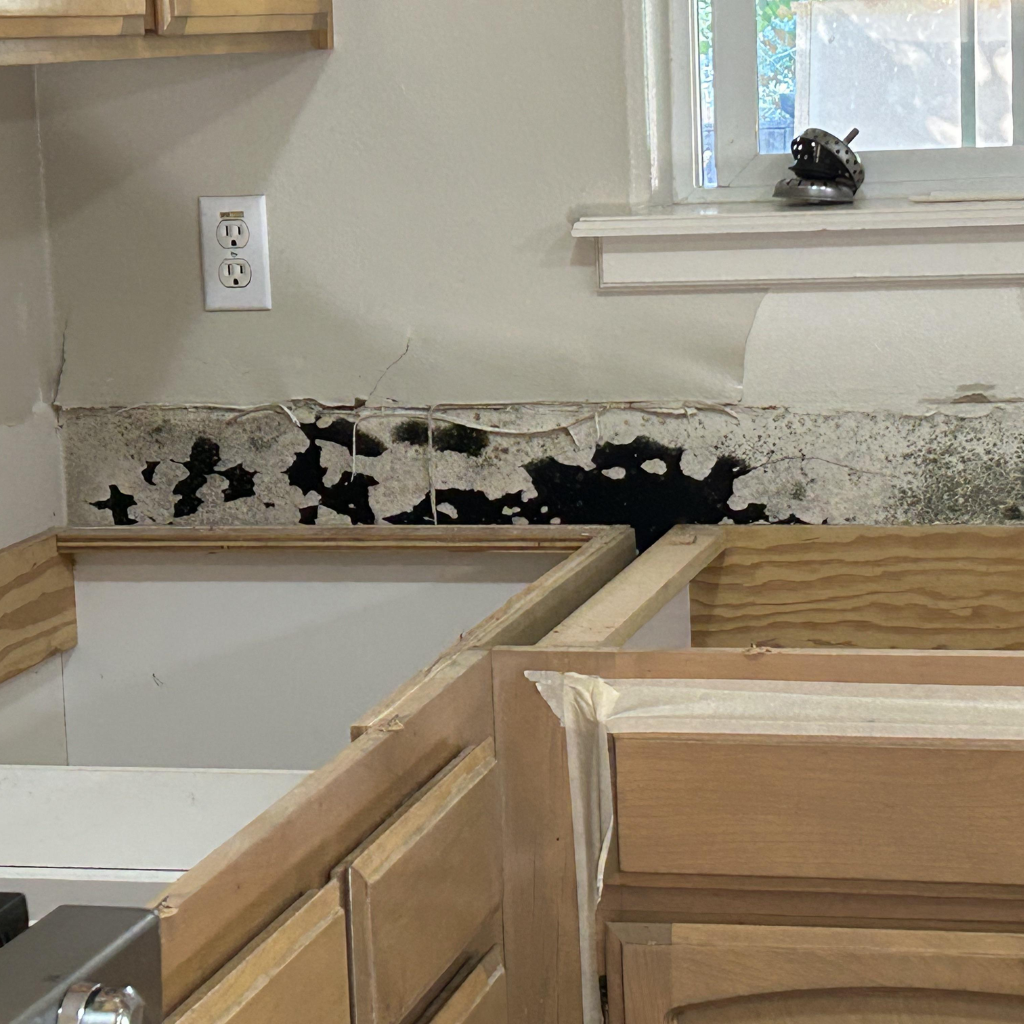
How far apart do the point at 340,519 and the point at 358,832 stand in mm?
754

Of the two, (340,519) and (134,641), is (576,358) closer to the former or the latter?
(340,519)

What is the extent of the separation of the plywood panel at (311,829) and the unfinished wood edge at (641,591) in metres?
0.09

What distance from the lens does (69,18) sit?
1020 millimetres

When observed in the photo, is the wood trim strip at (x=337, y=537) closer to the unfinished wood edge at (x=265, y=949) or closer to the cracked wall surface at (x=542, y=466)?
the cracked wall surface at (x=542, y=466)

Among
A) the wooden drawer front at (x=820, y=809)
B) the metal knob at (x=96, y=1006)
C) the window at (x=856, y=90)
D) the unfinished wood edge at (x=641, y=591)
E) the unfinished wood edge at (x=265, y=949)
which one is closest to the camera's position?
the metal knob at (x=96, y=1006)

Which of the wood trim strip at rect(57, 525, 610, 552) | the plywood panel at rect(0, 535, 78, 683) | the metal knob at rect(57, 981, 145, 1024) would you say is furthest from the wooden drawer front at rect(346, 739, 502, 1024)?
the plywood panel at rect(0, 535, 78, 683)

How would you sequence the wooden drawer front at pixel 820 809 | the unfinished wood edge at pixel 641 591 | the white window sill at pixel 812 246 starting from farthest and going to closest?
the white window sill at pixel 812 246, the unfinished wood edge at pixel 641 591, the wooden drawer front at pixel 820 809

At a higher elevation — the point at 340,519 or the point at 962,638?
the point at 340,519

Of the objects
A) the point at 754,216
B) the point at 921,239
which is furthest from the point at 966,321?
the point at 754,216

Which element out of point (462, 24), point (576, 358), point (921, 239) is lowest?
point (576, 358)

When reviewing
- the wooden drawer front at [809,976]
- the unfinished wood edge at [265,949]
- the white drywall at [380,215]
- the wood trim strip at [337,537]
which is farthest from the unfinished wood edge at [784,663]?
the white drywall at [380,215]

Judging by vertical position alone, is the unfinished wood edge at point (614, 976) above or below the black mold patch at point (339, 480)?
below

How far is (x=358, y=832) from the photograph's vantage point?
0.75m

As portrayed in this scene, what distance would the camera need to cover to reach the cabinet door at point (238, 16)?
113cm
